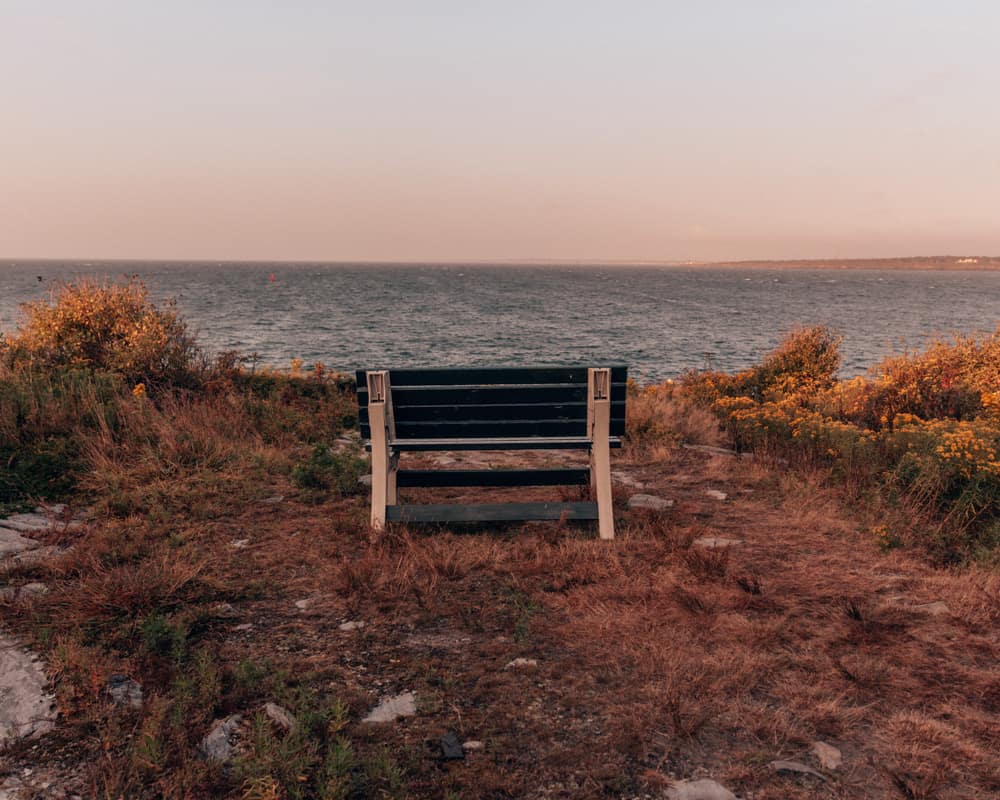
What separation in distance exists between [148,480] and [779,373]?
12452mm

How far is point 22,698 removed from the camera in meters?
2.74

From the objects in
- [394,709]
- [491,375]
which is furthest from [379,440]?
[394,709]

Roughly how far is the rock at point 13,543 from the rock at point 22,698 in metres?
1.51

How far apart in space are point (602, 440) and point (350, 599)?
7.34 feet

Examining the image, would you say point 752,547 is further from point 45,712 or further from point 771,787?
point 45,712

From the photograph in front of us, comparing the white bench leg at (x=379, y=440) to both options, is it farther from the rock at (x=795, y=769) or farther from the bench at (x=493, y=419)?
the rock at (x=795, y=769)

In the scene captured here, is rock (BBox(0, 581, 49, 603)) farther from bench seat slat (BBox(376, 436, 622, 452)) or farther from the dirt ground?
bench seat slat (BBox(376, 436, 622, 452))

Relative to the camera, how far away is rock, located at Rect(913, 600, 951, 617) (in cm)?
378

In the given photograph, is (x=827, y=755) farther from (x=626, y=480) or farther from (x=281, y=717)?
(x=626, y=480)

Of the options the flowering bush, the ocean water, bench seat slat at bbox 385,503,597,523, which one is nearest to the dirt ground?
bench seat slat at bbox 385,503,597,523

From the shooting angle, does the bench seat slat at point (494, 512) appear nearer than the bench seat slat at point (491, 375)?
No

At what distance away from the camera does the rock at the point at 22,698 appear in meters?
2.57

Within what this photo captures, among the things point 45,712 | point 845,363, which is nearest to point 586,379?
point 45,712

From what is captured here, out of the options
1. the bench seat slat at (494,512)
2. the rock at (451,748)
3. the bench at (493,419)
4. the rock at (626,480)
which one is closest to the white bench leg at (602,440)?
the bench at (493,419)
